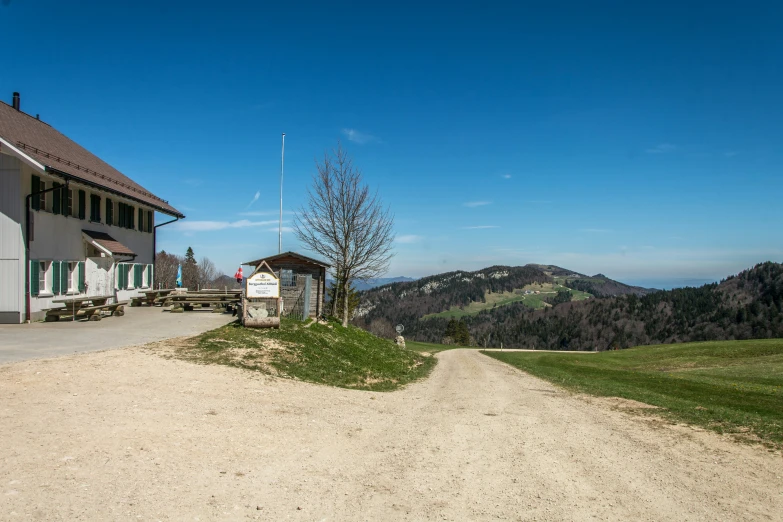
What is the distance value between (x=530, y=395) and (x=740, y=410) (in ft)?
15.9

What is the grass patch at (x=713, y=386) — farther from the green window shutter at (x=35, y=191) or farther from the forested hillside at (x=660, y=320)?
the forested hillside at (x=660, y=320)

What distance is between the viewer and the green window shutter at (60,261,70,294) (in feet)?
66.3

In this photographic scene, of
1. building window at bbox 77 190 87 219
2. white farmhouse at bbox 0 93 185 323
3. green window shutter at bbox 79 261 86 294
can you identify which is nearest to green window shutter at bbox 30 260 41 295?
white farmhouse at bbox 0 93 185 323

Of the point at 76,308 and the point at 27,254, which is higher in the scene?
the point at 27,254

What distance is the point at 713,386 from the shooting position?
17.1m

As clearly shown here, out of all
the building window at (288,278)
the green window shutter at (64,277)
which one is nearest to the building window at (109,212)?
the green window shutter at (64,277)

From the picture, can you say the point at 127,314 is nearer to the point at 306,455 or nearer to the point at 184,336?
the point at 184,336

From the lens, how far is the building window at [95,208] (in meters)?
23.4

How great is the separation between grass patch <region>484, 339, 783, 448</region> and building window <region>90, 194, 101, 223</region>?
2044 centimetres

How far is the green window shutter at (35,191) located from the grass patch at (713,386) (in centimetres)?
1936

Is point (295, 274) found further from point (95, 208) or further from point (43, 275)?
point (43, 275)

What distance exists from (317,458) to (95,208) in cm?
2143

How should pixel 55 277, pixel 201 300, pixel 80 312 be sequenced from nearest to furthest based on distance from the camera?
pixel 80 312
pixel 55 277
pixel 201 300

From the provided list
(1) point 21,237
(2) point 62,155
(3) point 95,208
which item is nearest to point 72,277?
(1) point 21,237
